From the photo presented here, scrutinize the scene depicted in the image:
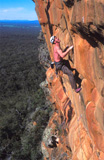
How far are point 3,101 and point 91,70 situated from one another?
26.7 m

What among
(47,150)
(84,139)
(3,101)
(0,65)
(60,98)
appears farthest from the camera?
(0,65)

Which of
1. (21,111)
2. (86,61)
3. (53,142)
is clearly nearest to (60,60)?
(86,61)

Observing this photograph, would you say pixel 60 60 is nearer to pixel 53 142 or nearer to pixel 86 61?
pixel 86 61

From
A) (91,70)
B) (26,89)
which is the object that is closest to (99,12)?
(91,70)

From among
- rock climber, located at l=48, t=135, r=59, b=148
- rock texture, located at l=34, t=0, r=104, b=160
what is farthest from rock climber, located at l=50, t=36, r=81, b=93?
rock climber, located at l=48, t=135, r=59, b=148

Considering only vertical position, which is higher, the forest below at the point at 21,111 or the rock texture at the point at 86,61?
the rock texture at the point at 86,61

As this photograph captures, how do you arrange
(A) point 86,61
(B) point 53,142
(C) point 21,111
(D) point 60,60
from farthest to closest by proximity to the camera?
(C) point 21,111, (B) point 53,142, (D) point 60,60, (A) point 86,61

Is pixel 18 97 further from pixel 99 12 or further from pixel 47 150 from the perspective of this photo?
pixel 99 12

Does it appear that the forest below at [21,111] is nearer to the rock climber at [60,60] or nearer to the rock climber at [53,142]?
the rock climber at [53,142]

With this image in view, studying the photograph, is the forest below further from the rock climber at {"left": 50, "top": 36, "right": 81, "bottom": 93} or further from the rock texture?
the rock climber at {"left": 50, "top": 36, "right": 81, "bottom": 93}

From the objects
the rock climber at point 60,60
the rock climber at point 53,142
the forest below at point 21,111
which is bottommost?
the forest below at point 21,111

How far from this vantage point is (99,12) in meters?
2.66

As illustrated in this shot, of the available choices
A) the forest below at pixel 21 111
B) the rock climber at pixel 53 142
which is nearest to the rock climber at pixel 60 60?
the rock climber at pixel 53 142

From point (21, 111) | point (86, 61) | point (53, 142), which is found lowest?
point (21, 111)
